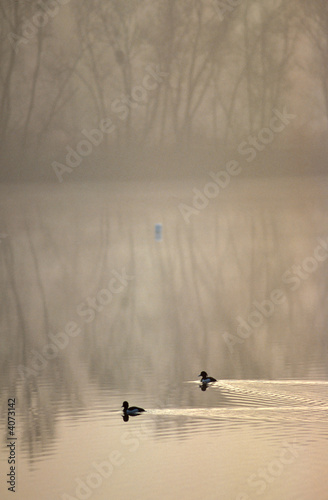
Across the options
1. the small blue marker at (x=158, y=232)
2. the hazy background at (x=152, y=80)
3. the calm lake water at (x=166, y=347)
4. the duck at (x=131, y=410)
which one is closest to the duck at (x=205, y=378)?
the calm lake water at (x=166, y=347)

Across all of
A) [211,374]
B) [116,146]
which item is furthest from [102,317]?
[116,146]

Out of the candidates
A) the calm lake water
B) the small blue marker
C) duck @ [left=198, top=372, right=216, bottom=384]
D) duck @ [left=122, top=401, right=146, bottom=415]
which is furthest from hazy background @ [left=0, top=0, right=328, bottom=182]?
duck @ [left=122, top=401, right=146, bottom=415]

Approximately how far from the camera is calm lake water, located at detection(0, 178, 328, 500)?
2.83 metres

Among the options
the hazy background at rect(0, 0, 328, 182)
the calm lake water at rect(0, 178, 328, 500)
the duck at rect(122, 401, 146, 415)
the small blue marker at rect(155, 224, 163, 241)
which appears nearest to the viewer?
the calm lake water at rect(0, 178, 328, 500)

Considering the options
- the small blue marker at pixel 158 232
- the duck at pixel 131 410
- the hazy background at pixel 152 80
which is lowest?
the duck at pixel 131 410

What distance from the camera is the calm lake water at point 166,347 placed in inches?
111

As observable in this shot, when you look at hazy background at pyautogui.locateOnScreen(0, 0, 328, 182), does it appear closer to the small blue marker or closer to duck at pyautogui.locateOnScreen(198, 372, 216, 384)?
the small blue marker

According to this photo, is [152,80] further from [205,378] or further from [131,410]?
[131,410]

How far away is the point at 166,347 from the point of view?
4.36 m

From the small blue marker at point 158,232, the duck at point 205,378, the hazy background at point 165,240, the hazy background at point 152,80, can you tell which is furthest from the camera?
the hazy background at point 152,80

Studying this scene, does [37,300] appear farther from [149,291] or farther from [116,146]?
[116,146]

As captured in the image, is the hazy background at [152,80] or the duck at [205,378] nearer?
the duck at [205,378]

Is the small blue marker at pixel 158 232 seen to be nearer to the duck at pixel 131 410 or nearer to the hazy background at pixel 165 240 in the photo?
the hazy background at pixel 165 240

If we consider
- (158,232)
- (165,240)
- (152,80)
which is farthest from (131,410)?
(152,80)
